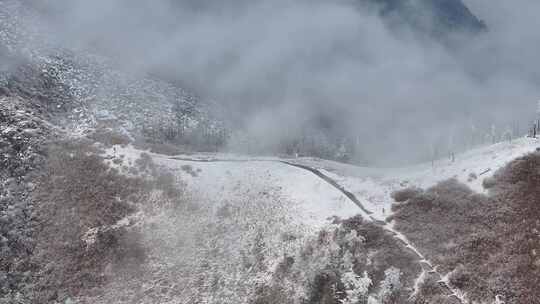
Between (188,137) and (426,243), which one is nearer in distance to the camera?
(426,243)

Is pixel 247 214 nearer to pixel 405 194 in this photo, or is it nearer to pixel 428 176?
pixel 405 194

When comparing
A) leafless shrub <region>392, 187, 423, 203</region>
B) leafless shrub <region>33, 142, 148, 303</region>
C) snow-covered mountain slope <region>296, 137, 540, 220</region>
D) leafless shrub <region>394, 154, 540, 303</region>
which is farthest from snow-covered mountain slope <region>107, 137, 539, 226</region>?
leafless shrub <region>33, 142, 148, 303</region>

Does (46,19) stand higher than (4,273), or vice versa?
(46,19)

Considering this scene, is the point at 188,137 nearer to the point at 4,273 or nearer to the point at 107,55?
the point at 107,55

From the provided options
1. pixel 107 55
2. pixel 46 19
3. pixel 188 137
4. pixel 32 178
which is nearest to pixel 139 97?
pixel 188 137

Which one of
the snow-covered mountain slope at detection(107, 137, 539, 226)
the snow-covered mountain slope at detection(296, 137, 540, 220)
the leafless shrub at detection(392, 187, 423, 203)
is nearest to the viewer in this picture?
the snow-covered mountain slope at detection(296, 137, 540, 220)

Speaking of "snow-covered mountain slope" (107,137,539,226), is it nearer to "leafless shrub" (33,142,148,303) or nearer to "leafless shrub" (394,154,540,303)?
"leafless shrub" (394,154,540,303)

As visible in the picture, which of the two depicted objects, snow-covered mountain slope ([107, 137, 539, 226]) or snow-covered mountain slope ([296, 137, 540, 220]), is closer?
snow-covered mountain slope ([296, 137, 540, 220])

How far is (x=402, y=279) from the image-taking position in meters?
54.6

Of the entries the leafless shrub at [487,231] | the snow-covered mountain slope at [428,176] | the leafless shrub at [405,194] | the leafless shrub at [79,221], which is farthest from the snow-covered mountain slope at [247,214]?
the leafless shrub at [79,221]

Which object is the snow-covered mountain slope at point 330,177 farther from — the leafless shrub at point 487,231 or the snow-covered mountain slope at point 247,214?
the leafless shrub at point 487,231

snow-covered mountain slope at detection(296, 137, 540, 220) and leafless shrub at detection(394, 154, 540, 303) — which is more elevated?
snow-covered mountain slope at detection(296, 137, 540, 220)

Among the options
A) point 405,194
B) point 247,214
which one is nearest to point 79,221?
point 247,214

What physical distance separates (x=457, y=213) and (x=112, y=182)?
53.2 m
